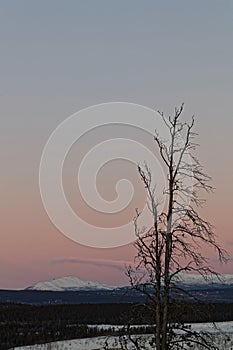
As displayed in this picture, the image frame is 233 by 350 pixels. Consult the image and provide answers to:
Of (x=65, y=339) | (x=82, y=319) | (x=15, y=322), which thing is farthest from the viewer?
(x=82, y=319)

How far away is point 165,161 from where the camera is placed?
16.5 meters

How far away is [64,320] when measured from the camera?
64.2m

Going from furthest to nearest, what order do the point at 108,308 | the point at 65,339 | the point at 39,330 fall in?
1. the point at 108,308
2. the point at 39,330
3. the point at 65,339

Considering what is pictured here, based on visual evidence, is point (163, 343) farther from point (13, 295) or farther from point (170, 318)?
point (13, 295)

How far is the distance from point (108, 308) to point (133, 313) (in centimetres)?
6453

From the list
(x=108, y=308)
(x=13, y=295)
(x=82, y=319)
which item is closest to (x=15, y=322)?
(x=82, y=319)

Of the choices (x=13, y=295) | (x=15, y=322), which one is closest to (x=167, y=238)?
(x=15, y=322)

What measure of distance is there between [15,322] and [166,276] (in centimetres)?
4689

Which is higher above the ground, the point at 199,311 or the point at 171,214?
the point at 171,214

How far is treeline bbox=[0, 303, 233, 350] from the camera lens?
16.9m

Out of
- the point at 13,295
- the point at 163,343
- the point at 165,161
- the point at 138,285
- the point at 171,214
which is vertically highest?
the point at 13,295

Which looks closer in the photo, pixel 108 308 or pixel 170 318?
pixel 170 318

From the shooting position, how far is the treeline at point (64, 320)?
1694 centimetres

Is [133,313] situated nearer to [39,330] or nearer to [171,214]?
[171,214]
